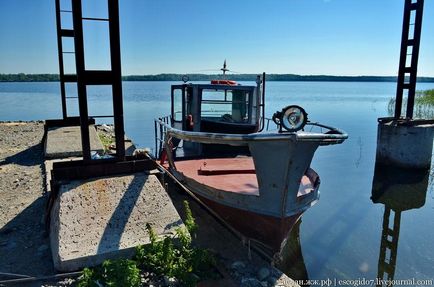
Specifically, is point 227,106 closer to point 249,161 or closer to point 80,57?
point 249,161

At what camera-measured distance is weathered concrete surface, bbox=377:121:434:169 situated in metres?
12.2

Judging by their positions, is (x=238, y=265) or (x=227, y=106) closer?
(x=238, y=265)

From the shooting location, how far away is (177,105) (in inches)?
370

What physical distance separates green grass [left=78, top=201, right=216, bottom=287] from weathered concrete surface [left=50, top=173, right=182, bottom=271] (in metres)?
0.21

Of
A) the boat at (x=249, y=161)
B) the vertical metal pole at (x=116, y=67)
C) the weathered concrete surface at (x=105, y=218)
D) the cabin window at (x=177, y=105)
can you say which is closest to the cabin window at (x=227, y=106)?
the boat at (x=249, y=161)

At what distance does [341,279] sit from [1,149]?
10.3m

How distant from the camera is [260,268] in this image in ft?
16.9

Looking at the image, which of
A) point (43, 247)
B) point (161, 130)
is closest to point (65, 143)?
point (161, 130)

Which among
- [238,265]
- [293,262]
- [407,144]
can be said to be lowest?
[293,262]

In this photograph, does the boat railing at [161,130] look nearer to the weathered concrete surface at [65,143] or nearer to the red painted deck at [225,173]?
Answer: the red painted deck at [225,173]

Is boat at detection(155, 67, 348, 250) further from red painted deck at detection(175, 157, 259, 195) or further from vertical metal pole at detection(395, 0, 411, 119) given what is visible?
vertical metal pole at detection(395, 0, 411, 119)

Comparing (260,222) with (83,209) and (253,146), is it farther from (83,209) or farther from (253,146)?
(83,209)

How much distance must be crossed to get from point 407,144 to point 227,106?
748 centimetres

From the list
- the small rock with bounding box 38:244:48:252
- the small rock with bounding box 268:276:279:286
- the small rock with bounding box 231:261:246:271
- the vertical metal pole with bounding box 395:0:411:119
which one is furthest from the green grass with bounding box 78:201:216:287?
the vertical metal pole with bounding box 395:0:411:119
